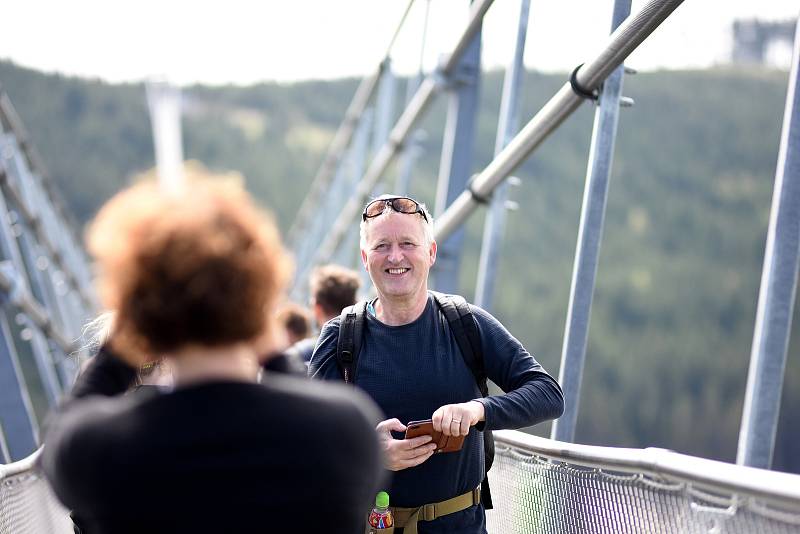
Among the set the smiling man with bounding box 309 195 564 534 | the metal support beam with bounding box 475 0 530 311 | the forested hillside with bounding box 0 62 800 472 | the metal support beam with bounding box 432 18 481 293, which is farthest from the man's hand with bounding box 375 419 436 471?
the forested hillside with bounding box 0 62 800 472

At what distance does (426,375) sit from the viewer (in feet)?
6.77

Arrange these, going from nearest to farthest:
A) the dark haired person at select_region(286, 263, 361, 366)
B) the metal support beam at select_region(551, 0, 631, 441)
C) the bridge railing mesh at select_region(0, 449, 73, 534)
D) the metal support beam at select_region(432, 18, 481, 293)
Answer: the bridge railing mesh at select_region(0, 449, 73, 534)
the metal support beam at select_region(551, 0, 631, 441)
the dark haired person at select_region(286, 263, 361, 366)
the metal support beam at select_region(432, 18, 481, 293)

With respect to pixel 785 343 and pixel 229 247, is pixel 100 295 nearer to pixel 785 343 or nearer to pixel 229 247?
pixel 229 247

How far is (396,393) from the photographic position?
2.07m

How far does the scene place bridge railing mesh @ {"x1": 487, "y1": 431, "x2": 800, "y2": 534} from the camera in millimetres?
1319

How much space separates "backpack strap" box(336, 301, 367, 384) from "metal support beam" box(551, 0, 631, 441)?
87 cm

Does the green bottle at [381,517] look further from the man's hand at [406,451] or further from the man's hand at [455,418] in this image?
the man's hand at [455,418]

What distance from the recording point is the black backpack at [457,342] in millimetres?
2072

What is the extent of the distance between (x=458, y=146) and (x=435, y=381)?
135 inches

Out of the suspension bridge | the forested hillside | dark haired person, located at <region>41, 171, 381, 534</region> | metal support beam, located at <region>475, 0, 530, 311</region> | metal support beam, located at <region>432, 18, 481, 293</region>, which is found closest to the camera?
dark haired person, located at <region>41, 171, 381, 534</region>

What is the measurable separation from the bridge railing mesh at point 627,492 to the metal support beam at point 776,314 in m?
0.40

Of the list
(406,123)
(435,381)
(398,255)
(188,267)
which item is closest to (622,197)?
(406,123)

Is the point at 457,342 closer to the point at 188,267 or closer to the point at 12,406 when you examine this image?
the point at 188,267

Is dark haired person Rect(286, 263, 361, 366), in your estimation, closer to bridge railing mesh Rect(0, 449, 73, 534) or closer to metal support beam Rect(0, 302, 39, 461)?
bridge railing mesh Rect(0, 449, 73, 534)
